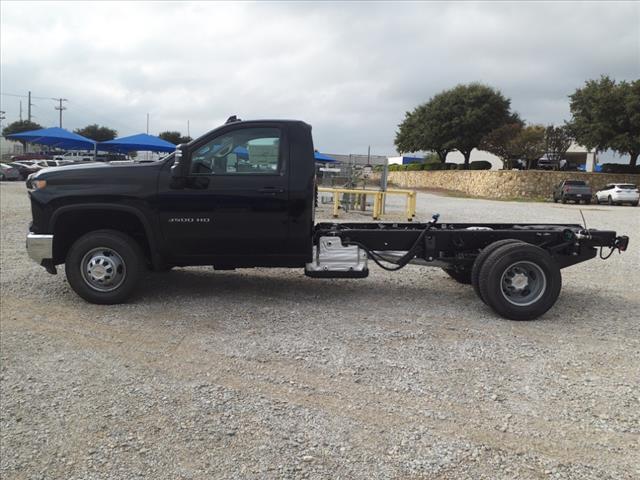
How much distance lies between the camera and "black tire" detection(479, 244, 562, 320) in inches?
220

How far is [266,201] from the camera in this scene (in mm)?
5781

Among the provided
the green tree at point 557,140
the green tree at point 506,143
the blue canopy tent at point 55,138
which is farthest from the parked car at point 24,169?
the green tree at point 557,140

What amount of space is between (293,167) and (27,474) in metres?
3.80

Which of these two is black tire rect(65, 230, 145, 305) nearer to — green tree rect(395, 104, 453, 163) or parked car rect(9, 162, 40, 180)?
parked car rect(9, 162, 40, 180)

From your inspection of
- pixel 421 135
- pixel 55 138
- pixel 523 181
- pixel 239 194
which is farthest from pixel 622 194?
pixel 239 194

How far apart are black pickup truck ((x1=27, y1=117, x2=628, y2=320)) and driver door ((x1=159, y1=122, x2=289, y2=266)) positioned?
11 millimetres

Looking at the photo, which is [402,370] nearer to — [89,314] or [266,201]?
[266,201]

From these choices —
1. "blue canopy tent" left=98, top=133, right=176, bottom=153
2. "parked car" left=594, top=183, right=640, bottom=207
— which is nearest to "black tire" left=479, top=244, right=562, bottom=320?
"blue canopy tent" left=98, top=133, right=176, bottom=153

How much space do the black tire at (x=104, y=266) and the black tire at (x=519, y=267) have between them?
381 centimetres

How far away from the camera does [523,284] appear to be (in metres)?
5.73

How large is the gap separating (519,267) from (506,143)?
43.9 metres

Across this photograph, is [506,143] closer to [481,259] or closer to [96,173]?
[481,259]

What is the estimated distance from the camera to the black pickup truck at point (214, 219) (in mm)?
5695

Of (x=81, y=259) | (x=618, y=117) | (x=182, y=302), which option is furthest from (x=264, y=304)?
(x=618, y=117)
